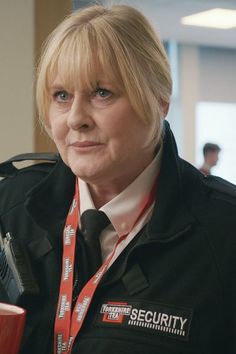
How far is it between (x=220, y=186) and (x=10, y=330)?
51 cm

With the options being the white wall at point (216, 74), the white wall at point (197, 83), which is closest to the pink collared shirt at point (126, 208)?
the white wall at point (197, 83)

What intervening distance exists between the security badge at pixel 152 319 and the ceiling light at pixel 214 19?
6.21 m

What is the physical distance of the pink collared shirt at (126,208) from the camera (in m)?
1.32

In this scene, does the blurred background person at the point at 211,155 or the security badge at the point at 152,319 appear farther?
the blurred background person at the point at 211,155

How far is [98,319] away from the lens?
1.24m

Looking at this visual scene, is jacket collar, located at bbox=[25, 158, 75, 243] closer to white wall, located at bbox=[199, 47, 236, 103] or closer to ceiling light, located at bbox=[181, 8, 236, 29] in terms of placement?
ceiling light, located at bbox=[181, 8, 236, 29]

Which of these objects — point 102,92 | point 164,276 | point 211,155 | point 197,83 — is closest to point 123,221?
point 164,276

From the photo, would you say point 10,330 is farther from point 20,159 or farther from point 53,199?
point 20,159

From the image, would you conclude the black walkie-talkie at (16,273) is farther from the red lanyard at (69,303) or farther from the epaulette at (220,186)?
the epaulette at (220,186)

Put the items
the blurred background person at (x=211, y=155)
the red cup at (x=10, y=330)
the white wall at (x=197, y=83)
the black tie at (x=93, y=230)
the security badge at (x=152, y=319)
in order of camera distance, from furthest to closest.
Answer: the white wall at (x=197, y=83) → the blurred background person at (x=211, y=155) → the black tie at (x=93, y=230) → the security badge at (x=152, y=319) → the red cup at (x=10, y=330)

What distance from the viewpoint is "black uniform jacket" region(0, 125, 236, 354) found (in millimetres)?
1202

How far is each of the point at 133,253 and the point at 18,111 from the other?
2.01 m

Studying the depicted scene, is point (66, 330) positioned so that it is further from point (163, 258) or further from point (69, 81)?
point (69, 81)

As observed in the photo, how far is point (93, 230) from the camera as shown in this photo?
1.34 meters
